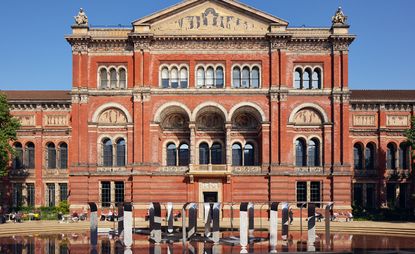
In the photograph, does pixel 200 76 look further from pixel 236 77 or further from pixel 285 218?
pixel 285 218

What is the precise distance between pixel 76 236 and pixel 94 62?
2211cm

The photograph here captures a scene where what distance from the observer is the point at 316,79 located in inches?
2282

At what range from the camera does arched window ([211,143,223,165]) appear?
197 ft

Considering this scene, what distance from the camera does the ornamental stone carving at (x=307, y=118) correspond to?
5753 centimetres

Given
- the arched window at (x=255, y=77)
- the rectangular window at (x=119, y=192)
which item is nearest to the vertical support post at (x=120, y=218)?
the rectangular window at (x=119, y=192)

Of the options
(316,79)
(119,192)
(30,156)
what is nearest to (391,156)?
(316,79)

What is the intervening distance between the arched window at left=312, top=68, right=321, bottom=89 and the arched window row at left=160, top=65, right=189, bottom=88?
46.1 feet

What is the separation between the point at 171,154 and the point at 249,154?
8.91 metres

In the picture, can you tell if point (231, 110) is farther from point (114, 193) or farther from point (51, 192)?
point (51, 192)

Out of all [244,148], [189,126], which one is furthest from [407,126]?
[189,126]

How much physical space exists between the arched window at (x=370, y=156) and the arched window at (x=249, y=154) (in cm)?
1419

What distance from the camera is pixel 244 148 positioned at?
59.4m

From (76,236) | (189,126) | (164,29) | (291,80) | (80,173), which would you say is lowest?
(76,236)

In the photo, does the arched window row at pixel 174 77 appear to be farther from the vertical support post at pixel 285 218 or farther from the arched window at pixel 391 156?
the arched window at pixel 391 156
